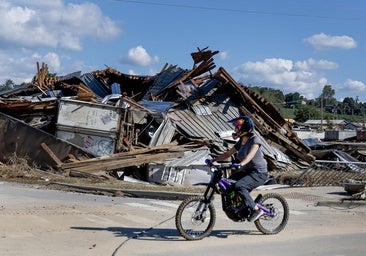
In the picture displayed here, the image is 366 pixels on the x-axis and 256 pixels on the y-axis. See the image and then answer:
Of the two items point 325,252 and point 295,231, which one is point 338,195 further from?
point 325,252

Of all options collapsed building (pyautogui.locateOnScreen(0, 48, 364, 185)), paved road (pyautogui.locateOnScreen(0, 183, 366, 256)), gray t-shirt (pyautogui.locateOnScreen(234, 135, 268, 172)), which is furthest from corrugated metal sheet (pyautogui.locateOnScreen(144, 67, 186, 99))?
gray t-shirt (pyautogui.locateOnScreen(234, 135, 268, 172))

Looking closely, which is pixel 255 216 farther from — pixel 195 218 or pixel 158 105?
pixel 158 105

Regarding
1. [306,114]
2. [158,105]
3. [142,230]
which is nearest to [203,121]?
[158,105]

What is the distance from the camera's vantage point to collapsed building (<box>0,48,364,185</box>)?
62.0 ft

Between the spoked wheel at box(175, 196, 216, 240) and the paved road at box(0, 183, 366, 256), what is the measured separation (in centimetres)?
16

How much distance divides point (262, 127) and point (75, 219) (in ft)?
48.3

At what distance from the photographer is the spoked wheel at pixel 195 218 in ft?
26.9

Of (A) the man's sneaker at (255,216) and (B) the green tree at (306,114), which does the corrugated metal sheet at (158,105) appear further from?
(B) the green tree at (306,114)

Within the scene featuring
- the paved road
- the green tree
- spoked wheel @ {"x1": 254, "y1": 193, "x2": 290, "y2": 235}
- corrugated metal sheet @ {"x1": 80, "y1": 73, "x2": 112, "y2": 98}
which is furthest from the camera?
the green tree

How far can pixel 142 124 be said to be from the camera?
2097cm

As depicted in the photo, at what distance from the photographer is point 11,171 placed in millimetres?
17906

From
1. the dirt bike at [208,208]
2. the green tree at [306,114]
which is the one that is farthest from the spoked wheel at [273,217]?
the green tree at [306,114]

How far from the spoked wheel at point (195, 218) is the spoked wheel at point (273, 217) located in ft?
3.05

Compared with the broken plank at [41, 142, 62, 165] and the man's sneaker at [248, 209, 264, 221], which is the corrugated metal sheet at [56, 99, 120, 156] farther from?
the man's sneaker at [248, 209, 264, 221]
